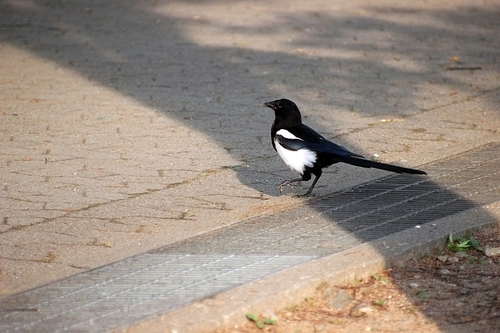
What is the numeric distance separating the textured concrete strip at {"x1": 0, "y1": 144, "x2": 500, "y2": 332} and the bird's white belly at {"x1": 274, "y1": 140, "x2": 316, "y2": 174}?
0.25 metres

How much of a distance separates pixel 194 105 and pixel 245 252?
11.5ft

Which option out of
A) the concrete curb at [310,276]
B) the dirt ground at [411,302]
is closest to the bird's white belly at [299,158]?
the concrete curb at [310,276]

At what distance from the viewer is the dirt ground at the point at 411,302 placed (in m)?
3.50

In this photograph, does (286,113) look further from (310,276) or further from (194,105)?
(194,105)

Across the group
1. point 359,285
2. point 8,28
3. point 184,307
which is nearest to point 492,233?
point 359,285

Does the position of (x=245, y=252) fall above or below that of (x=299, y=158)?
below

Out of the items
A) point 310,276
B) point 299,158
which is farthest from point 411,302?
point 299,158

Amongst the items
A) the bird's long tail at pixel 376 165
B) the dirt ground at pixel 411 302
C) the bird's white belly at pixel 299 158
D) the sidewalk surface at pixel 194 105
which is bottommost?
the sidewalk surface at pixel 194 105

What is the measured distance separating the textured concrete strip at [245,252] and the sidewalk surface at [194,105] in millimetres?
174

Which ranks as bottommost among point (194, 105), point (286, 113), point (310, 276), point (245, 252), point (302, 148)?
point (194, 105)

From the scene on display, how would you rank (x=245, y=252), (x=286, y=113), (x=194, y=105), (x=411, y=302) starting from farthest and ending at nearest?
(x=194, y=105)
(x=286, y=113)
(x=245, y=252)
(x=411, y=302)

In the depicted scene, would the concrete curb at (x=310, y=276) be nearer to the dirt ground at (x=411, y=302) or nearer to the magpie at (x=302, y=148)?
the dirt ground at (x=411, y=302)

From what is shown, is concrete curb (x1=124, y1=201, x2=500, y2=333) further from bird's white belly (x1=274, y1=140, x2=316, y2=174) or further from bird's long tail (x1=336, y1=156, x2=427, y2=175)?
bird's white belly (x1=274, y1=140, x2=316, y2=174)

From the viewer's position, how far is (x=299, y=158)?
5.06 m
